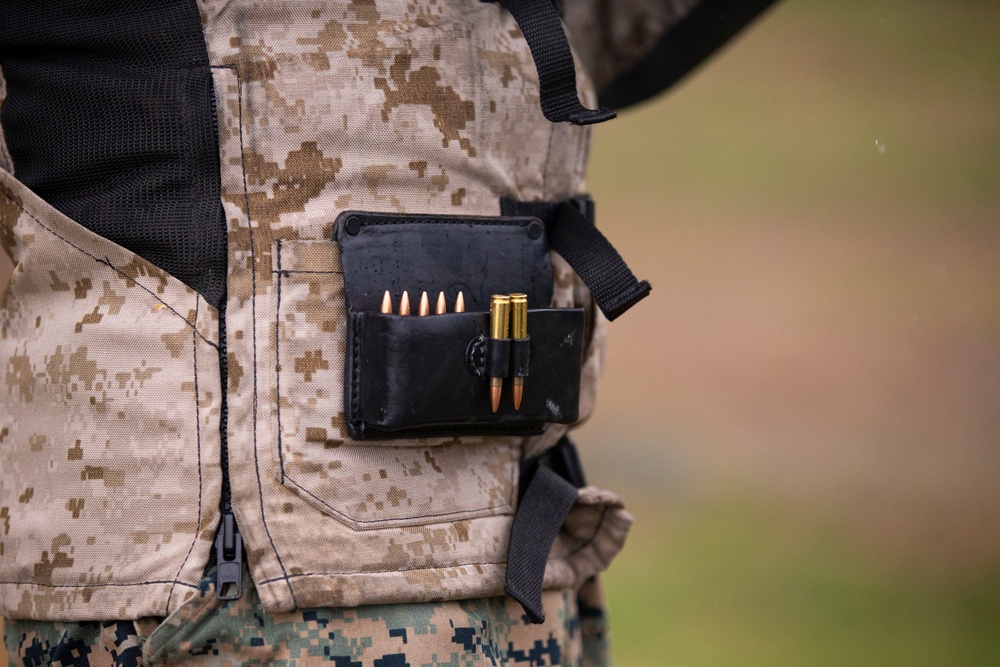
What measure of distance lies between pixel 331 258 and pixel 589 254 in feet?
1.10

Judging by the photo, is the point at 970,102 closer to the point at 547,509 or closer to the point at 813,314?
the point at 813,314

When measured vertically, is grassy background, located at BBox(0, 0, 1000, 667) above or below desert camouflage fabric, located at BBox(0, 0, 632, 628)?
below

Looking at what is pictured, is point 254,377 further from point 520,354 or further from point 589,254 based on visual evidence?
point 589,254

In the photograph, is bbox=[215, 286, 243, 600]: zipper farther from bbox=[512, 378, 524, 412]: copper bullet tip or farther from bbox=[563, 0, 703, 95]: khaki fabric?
bbox=[563, 0, 703, 95]: khaki fabric

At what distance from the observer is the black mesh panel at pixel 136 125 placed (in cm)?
112

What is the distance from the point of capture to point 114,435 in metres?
1.11

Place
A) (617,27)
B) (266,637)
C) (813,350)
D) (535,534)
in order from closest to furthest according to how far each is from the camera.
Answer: (266,637)
(535,534)
(617,27)
(813,350)

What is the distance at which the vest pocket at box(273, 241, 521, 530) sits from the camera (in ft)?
3.69

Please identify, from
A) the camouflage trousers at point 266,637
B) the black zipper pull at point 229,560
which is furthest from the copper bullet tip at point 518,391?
the black zipper pull at point 229,560

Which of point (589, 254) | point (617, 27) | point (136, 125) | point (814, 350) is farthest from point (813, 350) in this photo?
point (136, 125)

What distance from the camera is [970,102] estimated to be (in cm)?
697

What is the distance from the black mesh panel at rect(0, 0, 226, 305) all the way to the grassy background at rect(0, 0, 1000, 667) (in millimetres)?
3092

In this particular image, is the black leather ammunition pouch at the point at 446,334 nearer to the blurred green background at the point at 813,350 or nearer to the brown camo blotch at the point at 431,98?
the brown camo blotch at the point at 431,98

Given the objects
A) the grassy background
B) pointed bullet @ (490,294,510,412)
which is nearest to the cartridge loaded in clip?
pointed bullet @ (490,294,510,412)
